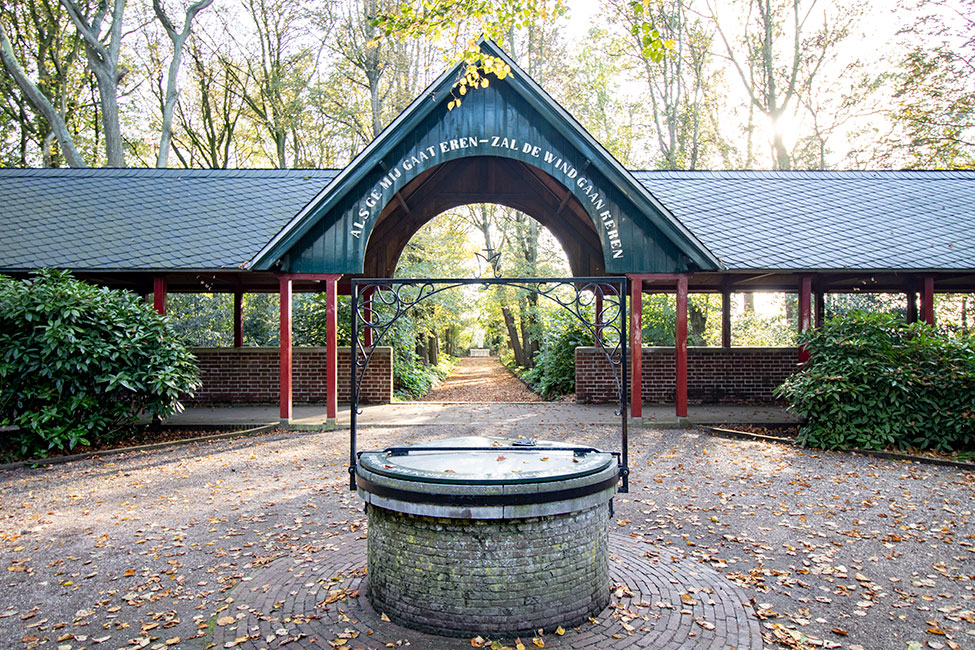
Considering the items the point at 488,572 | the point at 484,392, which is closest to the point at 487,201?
the point at 484,392

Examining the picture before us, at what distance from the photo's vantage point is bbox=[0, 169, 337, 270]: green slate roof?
465 inches

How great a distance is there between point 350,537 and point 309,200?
792 cm

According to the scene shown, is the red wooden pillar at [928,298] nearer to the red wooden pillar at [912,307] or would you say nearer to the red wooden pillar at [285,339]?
the red wooden pillar at [912,307]

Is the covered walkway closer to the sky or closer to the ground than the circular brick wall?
closer to the ground

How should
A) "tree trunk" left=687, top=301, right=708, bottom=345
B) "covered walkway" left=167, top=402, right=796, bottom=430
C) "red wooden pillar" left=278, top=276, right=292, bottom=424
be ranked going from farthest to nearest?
"tree trunk" left=687, top=301, right=708, bottom=345 < "covered walkway" left=167, top=402, right=796, bottom=430 < "red wooden pillar" left=278, top=276, right=292, bottom=424

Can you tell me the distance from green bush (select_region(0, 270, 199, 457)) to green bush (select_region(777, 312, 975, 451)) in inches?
394

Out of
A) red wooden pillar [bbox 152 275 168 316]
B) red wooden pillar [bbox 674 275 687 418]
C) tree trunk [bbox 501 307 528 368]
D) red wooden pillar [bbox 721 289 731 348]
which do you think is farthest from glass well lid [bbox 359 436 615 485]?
tree trunk [bbox 501 307 528 368]

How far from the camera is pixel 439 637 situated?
373 cm

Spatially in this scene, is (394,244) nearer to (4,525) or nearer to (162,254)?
(162,254)

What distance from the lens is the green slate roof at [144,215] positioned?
38.8ft

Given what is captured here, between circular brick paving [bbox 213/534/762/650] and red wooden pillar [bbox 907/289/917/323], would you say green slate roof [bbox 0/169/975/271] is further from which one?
circular brick paving [bbox 213/534/762/650]

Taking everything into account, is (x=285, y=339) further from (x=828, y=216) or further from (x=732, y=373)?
(x=828, y=216)

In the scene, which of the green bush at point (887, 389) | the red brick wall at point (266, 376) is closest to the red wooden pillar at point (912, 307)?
the green bush at point (887, 389)

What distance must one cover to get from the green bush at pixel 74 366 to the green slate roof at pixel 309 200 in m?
1.99
